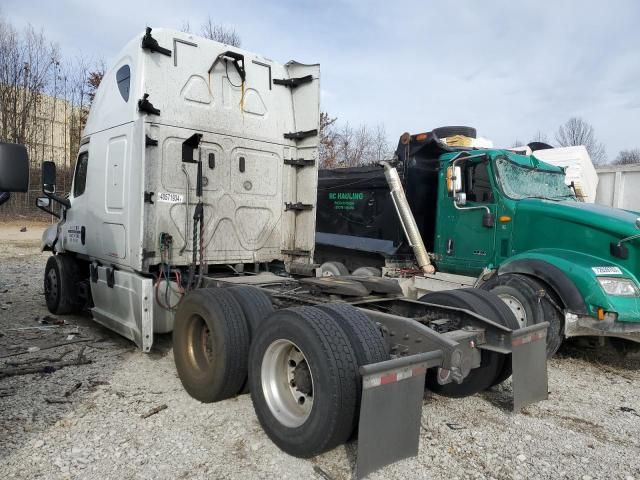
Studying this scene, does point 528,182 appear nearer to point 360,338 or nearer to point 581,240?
point 581,240

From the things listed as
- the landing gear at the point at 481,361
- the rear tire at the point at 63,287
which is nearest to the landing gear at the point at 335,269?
the rear tire at the point at 63,287

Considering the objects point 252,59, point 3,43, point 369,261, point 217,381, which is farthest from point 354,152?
point 217,381

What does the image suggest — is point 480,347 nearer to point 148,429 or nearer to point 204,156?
point 148,429

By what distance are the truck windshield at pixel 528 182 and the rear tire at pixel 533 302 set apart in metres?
1.37

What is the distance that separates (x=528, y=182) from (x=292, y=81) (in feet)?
11.7

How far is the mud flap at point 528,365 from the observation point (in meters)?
3.56

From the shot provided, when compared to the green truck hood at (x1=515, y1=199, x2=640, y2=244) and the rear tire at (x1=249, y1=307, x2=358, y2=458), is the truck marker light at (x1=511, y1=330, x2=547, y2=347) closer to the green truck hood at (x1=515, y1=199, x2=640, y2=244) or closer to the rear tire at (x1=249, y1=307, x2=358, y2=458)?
the rear tire at (x1=249, y1=307, x2=358, y2=458)

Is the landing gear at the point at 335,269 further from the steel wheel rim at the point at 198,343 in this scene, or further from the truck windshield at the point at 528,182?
the steel wheel rim at the point at 198,343

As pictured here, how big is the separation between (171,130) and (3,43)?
90.1ft

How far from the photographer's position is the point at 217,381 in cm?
387

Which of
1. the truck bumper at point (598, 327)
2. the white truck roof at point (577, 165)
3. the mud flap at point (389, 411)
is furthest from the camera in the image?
the white truck roof at point (577, 165)

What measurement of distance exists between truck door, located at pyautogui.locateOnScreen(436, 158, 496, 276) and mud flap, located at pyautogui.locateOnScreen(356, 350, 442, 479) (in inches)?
162

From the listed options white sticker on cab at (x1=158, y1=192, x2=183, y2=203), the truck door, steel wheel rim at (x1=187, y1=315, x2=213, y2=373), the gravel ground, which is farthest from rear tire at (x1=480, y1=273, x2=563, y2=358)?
white sticker on cab at (x1=158, y1=192, x2=183, y2=203)

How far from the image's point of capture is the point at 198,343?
14.3 feet
